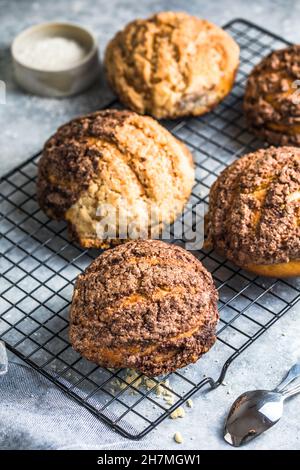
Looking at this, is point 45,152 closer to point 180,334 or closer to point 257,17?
point 180,334

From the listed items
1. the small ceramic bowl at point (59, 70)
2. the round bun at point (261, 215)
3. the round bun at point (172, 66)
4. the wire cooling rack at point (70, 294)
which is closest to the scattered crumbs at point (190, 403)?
the wire cooling rack at point (70, 294)

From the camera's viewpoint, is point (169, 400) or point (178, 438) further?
point (169, 400)

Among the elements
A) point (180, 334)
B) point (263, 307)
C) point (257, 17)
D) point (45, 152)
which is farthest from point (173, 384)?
point (257, 17)

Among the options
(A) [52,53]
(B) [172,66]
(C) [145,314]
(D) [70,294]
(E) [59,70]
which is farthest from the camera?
(A) [52,53]

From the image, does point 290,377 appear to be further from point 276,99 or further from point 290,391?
point 276,99

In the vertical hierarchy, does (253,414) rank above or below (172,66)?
below

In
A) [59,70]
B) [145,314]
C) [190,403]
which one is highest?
[145,314]

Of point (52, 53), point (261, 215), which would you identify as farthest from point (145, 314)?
point (52, 53)

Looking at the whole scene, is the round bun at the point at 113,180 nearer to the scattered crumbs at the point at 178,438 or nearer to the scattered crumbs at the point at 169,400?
the scattered crumbs at the point at 169,400
